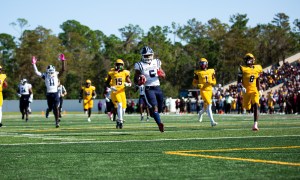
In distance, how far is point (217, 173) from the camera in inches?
268

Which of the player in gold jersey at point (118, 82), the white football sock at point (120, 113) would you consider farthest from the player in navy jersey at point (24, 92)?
the white football sock at point (120, 113)

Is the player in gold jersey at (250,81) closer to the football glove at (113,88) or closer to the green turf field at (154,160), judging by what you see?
the football glove at (113,88)

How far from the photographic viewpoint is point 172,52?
101 metres

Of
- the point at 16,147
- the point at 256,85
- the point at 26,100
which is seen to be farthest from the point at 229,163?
the point at 26,100

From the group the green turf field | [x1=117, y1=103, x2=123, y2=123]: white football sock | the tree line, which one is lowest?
the green turf field

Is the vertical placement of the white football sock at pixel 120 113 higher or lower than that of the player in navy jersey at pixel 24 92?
lower

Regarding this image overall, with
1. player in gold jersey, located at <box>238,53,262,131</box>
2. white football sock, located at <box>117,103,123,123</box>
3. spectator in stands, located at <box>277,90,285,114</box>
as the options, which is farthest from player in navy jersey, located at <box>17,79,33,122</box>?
spectator in stands, located at <box>277,90,285,114</box>

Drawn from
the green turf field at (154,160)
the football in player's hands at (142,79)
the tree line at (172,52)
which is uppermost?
the tree line at (172,52)

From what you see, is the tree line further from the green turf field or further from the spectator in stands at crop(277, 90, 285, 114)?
the green turf field

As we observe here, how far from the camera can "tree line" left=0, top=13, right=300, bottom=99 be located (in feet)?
300

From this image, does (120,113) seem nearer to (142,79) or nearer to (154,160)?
(142,79)

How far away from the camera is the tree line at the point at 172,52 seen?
91438 millimetres

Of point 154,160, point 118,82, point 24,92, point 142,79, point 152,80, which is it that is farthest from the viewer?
point 24,92

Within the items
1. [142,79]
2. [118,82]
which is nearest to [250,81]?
[142,79]
